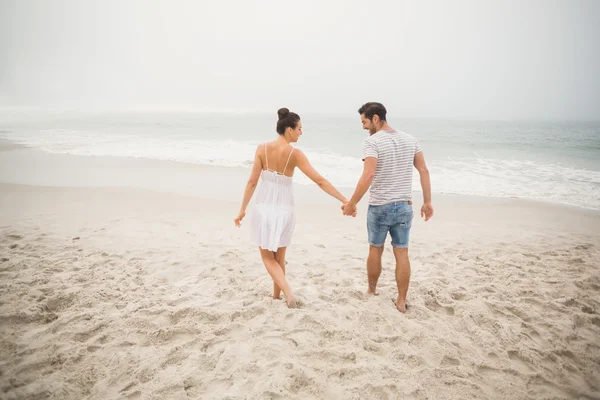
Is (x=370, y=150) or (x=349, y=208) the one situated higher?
(x=370, y=150)

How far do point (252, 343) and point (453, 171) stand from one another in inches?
571

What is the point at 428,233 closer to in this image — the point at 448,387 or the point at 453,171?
the point at 448,387

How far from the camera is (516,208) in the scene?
331 inches

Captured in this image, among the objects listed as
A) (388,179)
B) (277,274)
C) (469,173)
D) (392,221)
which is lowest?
(277,274)

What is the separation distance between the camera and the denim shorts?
3.23 meters

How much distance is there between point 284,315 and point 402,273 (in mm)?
1435

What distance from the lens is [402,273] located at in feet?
11.2

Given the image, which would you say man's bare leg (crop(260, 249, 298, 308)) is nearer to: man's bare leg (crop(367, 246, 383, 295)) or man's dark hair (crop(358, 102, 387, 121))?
man's bare leg (crop(367, 246, 383, 295))

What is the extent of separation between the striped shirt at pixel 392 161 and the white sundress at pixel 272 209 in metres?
0.96

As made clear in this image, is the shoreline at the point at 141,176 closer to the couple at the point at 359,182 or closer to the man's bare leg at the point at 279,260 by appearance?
the man's bare leg at the point at 279,260

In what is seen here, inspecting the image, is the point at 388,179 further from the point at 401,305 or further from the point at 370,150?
the point at 401,305

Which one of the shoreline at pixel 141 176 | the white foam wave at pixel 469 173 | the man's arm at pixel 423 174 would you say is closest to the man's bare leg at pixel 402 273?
the man's arm at pixel 423 174

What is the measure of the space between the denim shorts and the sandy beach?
859mm

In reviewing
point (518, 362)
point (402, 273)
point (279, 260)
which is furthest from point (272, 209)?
point (518, 362)
